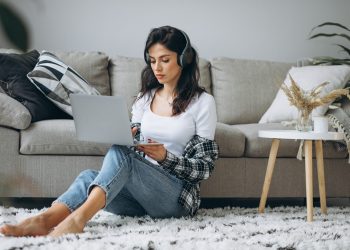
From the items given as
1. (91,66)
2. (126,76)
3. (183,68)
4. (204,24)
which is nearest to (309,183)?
(183,68)

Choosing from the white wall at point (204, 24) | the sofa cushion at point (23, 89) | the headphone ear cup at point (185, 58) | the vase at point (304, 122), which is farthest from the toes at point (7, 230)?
the white wall at point (204, 24)

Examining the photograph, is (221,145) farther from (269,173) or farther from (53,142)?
(53,142)

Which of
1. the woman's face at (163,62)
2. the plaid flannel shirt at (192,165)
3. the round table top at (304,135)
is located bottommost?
the plaid flannel shirt at (192,165)

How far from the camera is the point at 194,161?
71.5 inches

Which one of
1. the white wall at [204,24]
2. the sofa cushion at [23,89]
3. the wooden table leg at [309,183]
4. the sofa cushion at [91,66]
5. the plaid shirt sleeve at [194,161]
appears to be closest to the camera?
the plaid shirt sleeve at [194,161]

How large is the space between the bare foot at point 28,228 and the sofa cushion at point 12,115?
786 mm

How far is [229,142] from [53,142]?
0.79 metres

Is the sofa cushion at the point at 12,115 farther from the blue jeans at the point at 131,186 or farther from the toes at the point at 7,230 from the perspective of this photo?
the toes at the point at 7,230

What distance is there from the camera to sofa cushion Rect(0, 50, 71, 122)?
2414mm

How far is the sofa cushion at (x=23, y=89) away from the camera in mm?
2414

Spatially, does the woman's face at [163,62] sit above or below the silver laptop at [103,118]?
above

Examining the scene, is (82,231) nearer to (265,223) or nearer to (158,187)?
(158,187)

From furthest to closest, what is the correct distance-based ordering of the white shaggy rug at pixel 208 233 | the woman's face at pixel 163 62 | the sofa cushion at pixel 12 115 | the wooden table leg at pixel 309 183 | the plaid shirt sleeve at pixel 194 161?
the sofa cushion at pixel 12 115
the wooden table leg at pixel 309 183
the woman's face at pixel 163 62
the plaid shirt sleeve at pixel 194 161
the white shaggy rug at pixel 208 233

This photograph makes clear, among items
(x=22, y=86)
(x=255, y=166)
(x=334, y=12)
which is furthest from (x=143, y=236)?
(x=334, y=12)
